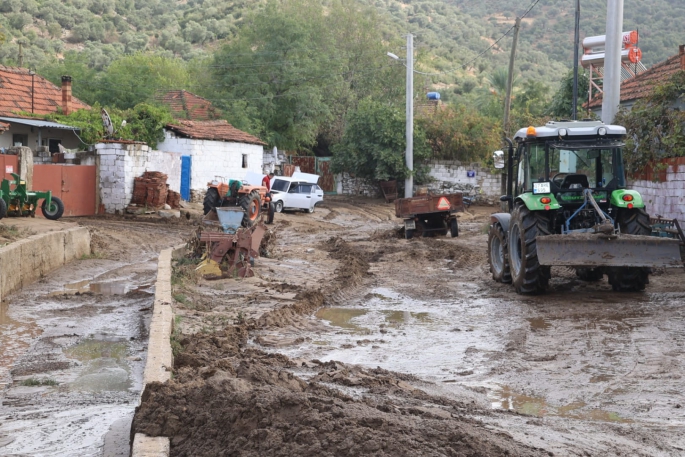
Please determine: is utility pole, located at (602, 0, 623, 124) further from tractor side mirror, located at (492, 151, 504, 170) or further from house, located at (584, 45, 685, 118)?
tractor side mirror, located at (492, 151, 504, 170)

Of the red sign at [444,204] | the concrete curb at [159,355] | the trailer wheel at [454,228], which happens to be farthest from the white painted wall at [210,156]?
the concrete curb at [159,355]

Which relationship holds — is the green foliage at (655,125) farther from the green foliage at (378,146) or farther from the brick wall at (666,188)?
the green foliage at (378,146)

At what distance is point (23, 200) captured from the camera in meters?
22.3

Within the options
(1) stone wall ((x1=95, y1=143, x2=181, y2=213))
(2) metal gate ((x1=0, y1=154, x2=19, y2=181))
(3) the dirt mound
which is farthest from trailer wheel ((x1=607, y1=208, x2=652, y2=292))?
(1) stone wall ((x1=95, y1=143, x2=181, y2=213))

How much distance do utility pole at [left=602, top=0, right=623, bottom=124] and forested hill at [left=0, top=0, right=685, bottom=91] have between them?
38.3 meters

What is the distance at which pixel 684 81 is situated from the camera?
17.2 m

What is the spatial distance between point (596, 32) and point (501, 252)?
68.0 meters

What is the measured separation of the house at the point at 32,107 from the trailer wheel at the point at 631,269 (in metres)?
24.2

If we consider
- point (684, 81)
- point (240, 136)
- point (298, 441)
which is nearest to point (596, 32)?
point (240, 136)

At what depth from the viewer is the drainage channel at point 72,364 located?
A: 6008 millimetres

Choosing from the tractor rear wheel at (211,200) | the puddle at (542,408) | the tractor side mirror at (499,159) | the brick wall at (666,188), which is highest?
the tractor side mirror at (499,159)

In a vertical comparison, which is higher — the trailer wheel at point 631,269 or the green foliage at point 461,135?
the green foliage at point 461,135

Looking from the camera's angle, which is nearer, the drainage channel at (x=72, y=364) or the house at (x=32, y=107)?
the drainage channel at (x=72, y=364)

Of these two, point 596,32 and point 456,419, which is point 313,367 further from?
point 596,32
